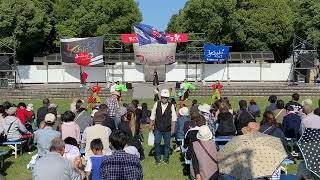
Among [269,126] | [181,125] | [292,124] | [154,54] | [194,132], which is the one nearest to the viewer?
[194,132]

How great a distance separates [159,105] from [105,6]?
113 feet

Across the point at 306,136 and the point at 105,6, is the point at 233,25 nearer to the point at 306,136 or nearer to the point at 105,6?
the point at 105,6

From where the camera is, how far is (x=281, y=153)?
650 cm

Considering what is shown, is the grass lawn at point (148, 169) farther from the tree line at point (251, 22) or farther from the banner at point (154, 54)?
the tree line at point (251, 22)

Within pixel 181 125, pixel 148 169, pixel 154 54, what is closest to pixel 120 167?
pixel 148 169

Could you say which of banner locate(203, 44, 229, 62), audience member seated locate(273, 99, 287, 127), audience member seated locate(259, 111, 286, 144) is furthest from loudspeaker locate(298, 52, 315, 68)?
audience member seated locate(259, 111, 286, 144)

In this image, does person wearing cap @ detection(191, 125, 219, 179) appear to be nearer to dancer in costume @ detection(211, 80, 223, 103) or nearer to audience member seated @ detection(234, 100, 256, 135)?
audience member seated @ detection(234, 100, 256, 135)

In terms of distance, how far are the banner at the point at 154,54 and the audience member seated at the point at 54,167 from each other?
32.7m

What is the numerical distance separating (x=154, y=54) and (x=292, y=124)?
1071 inches

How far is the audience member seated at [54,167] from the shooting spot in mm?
6055

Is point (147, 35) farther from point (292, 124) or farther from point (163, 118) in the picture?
point (163, 118)

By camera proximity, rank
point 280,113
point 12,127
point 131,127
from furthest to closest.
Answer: point 280,113 → point 12,127 → point 131,127

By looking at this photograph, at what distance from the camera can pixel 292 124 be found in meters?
12.5

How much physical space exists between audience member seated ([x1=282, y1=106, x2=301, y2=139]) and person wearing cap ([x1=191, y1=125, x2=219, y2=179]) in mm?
5567
